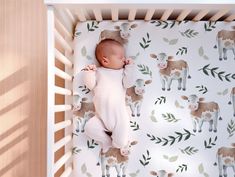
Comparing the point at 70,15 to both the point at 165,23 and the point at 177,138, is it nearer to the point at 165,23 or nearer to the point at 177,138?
the point at 165,23

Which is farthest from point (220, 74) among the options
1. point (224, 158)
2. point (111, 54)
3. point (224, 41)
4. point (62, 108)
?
point (62, 108)

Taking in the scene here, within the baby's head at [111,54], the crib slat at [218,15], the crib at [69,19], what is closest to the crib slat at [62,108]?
the crib at [69,19]

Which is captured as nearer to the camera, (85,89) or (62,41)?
(62,41)

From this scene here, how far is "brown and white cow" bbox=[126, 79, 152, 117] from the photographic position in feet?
5.26

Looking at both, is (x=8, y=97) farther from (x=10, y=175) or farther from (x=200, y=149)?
(x=200, y=149)

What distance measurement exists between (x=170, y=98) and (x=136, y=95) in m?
0.14

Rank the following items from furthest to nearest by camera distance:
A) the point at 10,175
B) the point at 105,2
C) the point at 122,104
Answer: the point at 10,175
the point at 122,104
the point at 105,2

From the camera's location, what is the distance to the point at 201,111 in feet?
5.28

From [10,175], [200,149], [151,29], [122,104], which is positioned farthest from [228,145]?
[10,175]

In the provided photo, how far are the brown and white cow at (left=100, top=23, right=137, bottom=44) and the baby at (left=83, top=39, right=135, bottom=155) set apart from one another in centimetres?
6

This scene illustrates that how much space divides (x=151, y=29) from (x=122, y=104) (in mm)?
342

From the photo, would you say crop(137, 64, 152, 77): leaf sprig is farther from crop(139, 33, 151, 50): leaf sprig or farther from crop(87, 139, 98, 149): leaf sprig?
crop(87, 139, 98, 149): leaf sprig

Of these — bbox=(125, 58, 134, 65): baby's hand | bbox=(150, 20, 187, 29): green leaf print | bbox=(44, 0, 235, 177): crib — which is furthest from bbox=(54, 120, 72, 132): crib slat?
bbox=(150, 20, 187, 29): green leaf print

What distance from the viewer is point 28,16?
177cm
